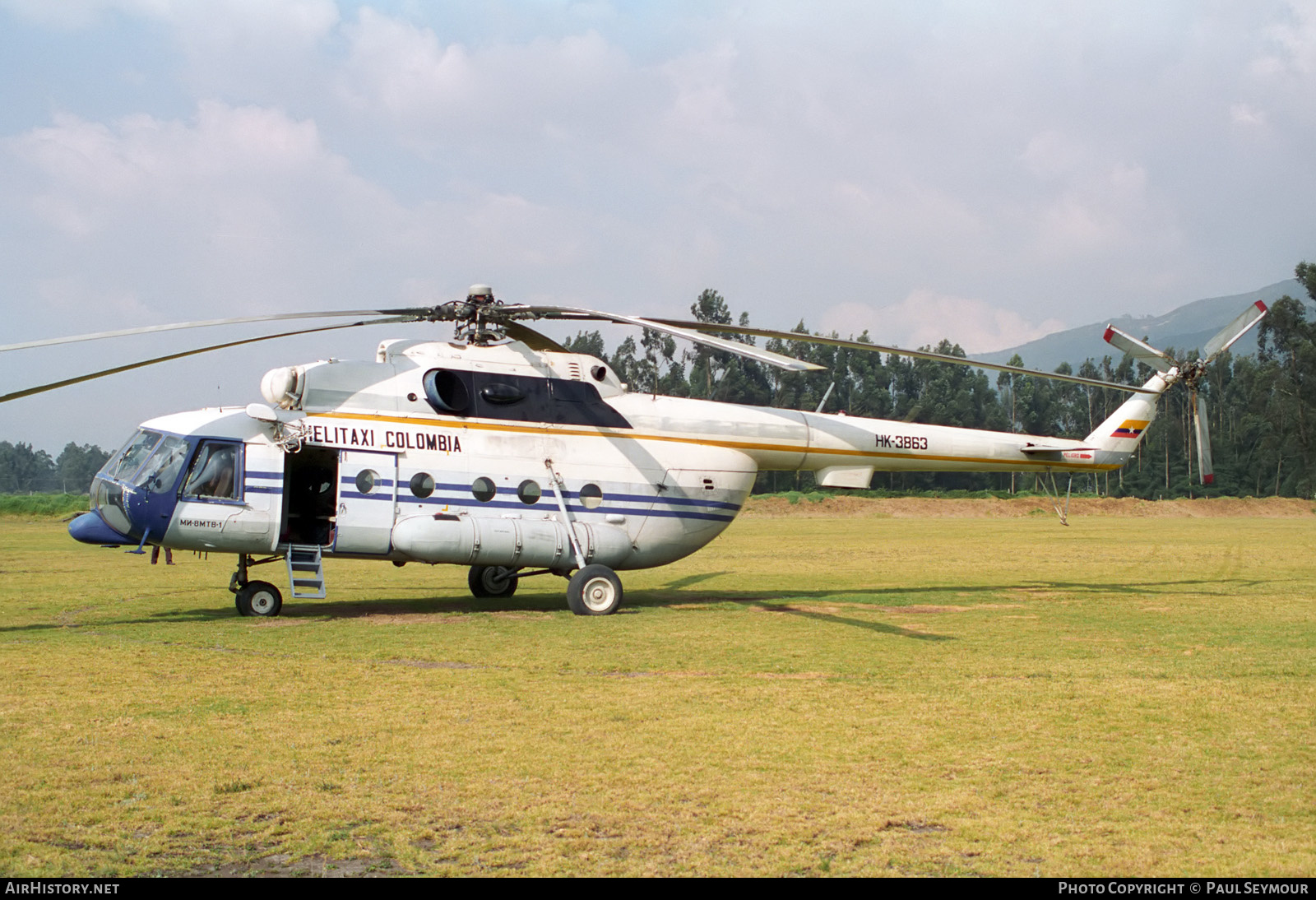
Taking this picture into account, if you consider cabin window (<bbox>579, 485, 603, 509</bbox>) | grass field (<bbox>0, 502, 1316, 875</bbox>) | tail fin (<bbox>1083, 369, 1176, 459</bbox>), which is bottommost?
grass field (<bbox>0, 502, 1316, 875</bbox>)

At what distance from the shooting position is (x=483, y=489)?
615 inches

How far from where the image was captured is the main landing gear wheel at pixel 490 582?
59.6ft

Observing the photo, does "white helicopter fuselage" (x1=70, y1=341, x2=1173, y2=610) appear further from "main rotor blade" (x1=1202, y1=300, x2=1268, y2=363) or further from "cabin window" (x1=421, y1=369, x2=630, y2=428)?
"main rotor blade" (x1=1202, y1=300, x2=1268, y2=363)

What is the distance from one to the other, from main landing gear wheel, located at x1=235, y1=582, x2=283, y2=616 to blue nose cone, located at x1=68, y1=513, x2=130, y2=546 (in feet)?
5.89

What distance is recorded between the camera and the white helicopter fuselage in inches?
571

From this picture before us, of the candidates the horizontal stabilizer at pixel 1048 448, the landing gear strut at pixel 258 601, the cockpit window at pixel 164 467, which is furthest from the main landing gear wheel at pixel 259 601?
the horizontal stabilizer at pixel 1048 448

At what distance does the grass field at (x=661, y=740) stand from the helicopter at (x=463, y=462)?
114 cm

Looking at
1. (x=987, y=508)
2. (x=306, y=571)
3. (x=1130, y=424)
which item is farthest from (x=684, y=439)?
(x=987, y=508)

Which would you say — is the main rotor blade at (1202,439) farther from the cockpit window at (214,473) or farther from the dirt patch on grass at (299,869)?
the dirt patch on grass at (299,869)

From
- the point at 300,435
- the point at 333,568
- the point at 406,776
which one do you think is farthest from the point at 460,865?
the point at 333,568

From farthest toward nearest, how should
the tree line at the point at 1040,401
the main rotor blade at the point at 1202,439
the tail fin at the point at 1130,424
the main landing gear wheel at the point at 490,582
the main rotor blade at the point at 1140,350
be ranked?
1. the tree line at the point at 1040,401
2. the tail fin at the point at 1130,424
3. the main rotor blade at the point at 1140,350
4. the main rotor blade at the point at 1202,439
5. the main landing gear wheel at the point at 490,582

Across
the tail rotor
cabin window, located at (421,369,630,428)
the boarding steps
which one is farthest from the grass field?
the tail rotor

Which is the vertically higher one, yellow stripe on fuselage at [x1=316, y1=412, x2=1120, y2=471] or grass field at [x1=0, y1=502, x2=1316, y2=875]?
yellow stripe on fuselage at [x1=316, y1=412, x2=1120, y2=471]

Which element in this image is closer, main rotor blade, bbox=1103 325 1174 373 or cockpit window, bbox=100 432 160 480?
cockpit window, bbox=100 432 160 480
